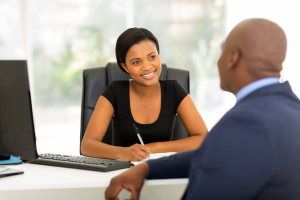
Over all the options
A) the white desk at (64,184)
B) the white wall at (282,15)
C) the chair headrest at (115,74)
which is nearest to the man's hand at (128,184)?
the white desk at (64,184)

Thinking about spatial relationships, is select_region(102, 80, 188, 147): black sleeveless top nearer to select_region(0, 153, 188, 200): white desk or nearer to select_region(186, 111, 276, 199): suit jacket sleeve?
select_region(0, 153, 188, 200): white desk

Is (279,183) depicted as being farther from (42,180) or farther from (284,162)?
(42,180)

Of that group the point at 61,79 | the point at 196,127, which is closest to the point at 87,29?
the point at 61,79

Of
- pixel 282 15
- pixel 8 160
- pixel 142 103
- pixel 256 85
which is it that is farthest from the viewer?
pixel 282 15

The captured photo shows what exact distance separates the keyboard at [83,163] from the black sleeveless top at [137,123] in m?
0.58

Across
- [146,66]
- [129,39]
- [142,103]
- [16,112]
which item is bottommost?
[142,103]

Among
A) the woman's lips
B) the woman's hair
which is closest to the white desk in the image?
the woman's lips

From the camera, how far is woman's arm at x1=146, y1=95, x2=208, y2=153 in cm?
153

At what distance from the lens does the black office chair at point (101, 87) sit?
1.93 meters

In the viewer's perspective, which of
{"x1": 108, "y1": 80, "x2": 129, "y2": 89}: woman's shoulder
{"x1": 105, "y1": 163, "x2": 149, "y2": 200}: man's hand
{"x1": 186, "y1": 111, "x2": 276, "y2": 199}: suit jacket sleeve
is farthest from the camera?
{"x1": 108, "y1": 80, "x2": 129, "y2": 89}: woman's shoulder

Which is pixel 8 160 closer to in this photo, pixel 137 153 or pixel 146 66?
pixel 137 153

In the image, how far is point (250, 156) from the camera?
682 millimetres

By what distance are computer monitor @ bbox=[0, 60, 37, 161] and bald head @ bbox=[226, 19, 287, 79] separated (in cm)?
71

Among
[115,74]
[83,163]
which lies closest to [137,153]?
[83,163]
